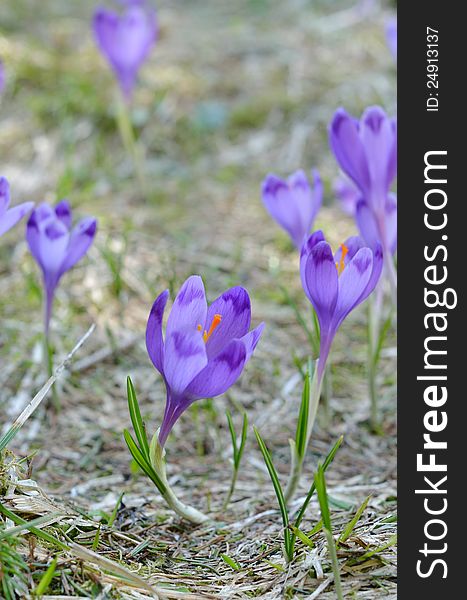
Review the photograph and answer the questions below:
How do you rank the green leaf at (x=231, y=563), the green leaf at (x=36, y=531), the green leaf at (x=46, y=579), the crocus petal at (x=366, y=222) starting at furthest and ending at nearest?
the crocus petal at (x=366, y=222) → the green leaf at (x=231, y=563) → the green leaf at (x=36, y=531) → the green leaf at (x=46, y=579)

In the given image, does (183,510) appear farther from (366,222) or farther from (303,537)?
(366,222)

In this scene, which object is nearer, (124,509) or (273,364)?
(124,509)

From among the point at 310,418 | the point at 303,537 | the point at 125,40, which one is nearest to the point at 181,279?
the point at 125,40

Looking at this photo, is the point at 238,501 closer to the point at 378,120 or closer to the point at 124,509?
the point at 124,509

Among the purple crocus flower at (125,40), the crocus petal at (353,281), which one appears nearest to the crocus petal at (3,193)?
the crocus petal at (353,281)

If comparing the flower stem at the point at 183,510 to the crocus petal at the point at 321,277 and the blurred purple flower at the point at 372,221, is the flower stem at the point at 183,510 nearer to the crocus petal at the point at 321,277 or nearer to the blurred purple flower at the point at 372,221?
the crocus petal at the point at 321,277

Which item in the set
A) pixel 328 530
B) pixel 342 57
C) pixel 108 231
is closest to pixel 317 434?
pixel 328 530
